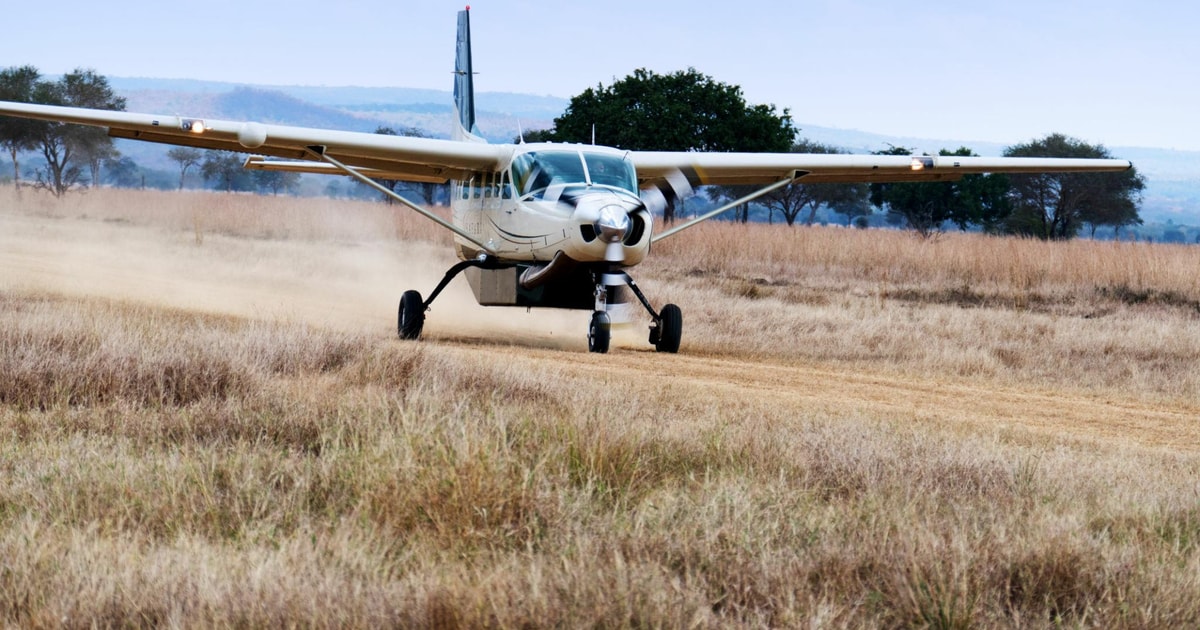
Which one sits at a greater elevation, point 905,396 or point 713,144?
point 713,144

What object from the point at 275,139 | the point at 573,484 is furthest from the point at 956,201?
the point at 573,484

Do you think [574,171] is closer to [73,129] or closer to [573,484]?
[573,484]

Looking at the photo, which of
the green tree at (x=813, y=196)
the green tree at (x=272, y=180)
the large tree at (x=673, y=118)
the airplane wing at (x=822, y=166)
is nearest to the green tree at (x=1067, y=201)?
the green tree at (x=813, y=196)

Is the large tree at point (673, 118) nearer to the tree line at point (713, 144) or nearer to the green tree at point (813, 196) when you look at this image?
the tree line at point (713, 144)

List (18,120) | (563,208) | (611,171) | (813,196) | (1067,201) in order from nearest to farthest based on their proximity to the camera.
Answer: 1. (563,208)
2. (611,171)
3. (18,120)
4. (1067,201)
5. (813,196)

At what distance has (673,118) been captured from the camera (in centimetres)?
5297

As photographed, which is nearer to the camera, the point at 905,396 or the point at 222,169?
the point at 905,396

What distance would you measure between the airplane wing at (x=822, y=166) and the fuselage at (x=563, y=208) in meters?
1.79

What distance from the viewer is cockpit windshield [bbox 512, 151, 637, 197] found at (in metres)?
14.5

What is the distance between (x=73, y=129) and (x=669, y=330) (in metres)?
54.2

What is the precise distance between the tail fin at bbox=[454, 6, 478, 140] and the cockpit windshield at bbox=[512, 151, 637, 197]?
20.4ft

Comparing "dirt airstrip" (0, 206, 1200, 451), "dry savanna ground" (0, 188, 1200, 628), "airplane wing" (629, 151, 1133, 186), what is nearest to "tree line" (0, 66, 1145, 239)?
"dirt airstrip" (0, 206, 1200, 451)

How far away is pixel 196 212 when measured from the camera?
42.4 metres

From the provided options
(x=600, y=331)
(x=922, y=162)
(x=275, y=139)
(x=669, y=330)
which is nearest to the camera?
(x=600, y=331)
